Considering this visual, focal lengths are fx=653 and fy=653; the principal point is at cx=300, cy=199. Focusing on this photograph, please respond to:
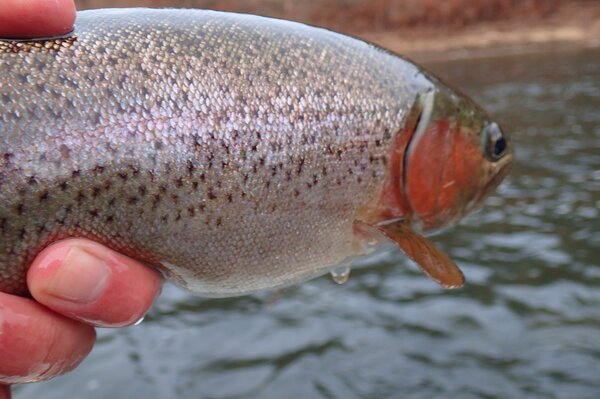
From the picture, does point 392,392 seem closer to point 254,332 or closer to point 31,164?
point 254,332

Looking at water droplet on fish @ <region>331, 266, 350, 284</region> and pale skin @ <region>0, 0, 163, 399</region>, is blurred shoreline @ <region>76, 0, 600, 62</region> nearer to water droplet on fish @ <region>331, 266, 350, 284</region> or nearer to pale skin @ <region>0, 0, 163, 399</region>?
water droplet on fish @ <region>331, 266, 350, 284</region>

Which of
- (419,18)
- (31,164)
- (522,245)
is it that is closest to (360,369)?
(522,245)

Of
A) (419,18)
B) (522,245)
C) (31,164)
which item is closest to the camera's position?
(31,164)

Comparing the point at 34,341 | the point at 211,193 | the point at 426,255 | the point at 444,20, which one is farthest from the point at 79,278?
the point at 444,20

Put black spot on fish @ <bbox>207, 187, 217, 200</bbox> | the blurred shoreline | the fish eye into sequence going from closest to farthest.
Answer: black spot on fish @ <bbox>207, 187, 217, 200</bbox> → the fish eye → the blurred shoreline

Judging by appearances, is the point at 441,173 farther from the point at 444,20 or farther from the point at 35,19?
the point at 444,20

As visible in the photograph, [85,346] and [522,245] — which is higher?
[85,346]

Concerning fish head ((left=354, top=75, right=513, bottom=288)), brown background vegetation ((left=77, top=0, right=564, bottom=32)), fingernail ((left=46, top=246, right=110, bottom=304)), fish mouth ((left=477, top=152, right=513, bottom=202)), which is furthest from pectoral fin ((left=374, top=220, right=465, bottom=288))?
brown background vegetation ((left=77, top=0, right=564, bottom=32))
